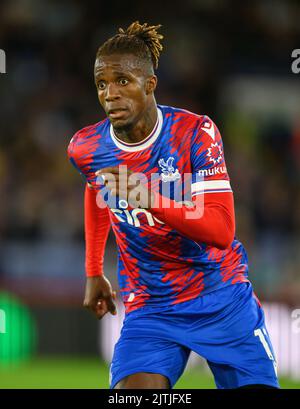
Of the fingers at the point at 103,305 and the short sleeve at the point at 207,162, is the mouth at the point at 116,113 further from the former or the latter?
the fingers at the point at 103,305

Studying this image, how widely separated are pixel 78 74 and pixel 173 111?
10.2 metres

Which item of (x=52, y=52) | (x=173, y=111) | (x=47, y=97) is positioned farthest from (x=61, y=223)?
(x=173, y=111)

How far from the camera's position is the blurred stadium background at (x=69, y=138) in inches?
436

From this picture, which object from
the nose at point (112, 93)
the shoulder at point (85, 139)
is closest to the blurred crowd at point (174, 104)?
the shoulder at point (85, 139)

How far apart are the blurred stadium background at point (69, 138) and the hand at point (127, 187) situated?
5327mm

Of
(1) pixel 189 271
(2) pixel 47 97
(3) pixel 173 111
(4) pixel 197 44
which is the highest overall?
(4) pixel 197 44

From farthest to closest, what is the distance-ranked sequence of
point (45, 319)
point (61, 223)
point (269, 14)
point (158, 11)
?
point (269, 14)
point (158, 11)
point (61, 223)
point (45, 319)

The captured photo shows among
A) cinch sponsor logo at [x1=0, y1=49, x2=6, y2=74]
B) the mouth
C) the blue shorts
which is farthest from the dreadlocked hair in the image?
cinch sponsor logo at [x1=0, y1=49, x2=6, y2=74]

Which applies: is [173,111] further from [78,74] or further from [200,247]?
[78,74]

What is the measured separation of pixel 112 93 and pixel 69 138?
31.0ft

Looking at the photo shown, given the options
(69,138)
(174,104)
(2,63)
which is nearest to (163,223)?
(2,63)

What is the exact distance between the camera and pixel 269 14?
1762 centimetres

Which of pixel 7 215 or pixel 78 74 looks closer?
pixel 7 215

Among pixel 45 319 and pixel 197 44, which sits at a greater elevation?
pixel 197 44
